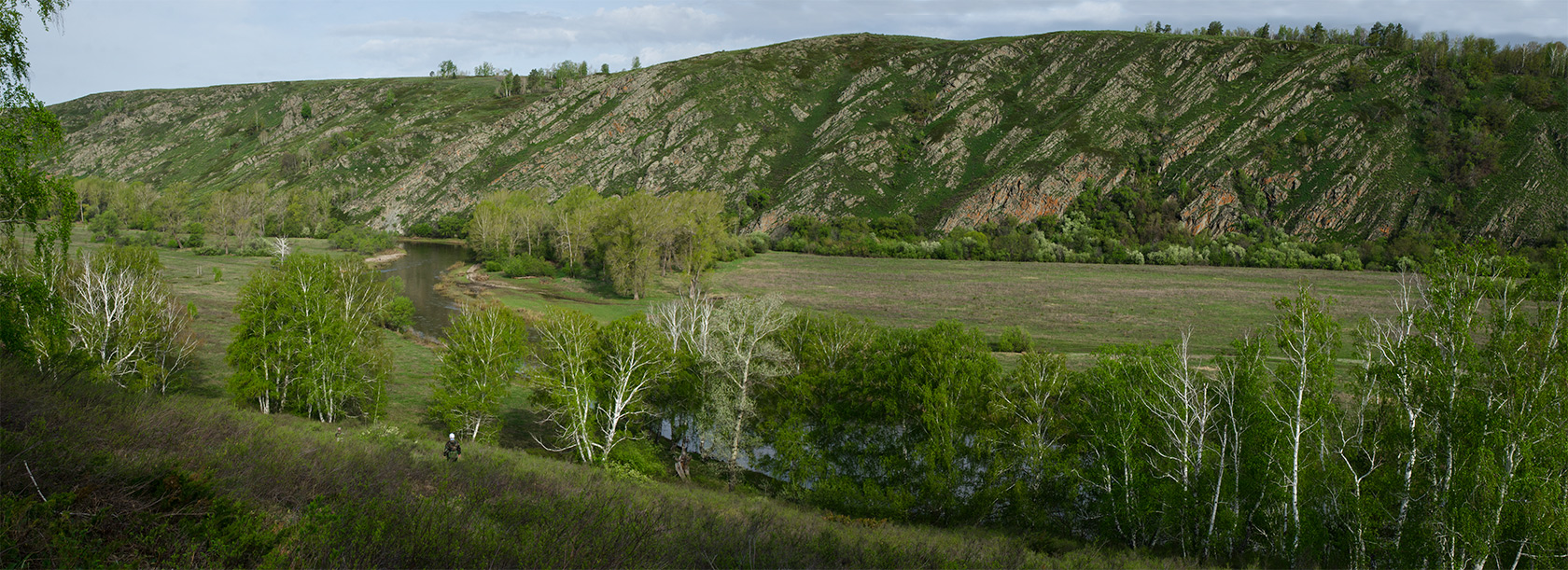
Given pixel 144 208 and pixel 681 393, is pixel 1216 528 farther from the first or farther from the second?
pixel 144 208

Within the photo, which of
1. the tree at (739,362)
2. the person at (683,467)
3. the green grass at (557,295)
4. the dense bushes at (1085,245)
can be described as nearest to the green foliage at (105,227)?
the green grass at (557,295)

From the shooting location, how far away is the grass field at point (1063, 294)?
61000 mm

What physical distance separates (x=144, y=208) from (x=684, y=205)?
11081 cm

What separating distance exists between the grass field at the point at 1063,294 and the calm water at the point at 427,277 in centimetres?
2977

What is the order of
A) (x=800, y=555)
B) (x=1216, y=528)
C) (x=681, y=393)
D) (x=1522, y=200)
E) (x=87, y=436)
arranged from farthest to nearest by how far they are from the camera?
(x=1522, y=200) < (x=681, y=393) < (x=1216, y=528) < (x=800, y=555) < (x=87, y=436)

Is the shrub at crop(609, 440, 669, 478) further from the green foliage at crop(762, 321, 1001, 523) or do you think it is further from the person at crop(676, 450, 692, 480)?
the green foliage at crop(762, 321, 1001, 523)

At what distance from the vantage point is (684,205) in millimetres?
83375

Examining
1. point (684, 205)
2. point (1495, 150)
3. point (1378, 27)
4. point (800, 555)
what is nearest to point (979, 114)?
point (1495, 150)

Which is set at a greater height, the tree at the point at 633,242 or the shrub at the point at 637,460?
the tree at the point at 633,242

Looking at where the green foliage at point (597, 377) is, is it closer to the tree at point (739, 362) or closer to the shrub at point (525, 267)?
the tree at point (739, 362)

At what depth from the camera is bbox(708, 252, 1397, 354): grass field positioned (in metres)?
61.0

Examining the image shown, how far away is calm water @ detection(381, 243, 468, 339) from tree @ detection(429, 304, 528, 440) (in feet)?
7.16

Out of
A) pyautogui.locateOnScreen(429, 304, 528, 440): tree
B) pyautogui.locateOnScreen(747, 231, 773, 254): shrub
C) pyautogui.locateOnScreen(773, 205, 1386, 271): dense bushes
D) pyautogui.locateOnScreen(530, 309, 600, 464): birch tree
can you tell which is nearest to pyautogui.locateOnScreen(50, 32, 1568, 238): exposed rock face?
pyautogui.locateOnScreen(773, 205, 1386, 271): dense bushes

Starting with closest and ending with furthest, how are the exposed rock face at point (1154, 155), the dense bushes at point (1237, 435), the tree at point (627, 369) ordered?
the dense bushes at point (1237, 435) → the tree at point (627, 369) → the exposed rock face at point (1154, 155)
